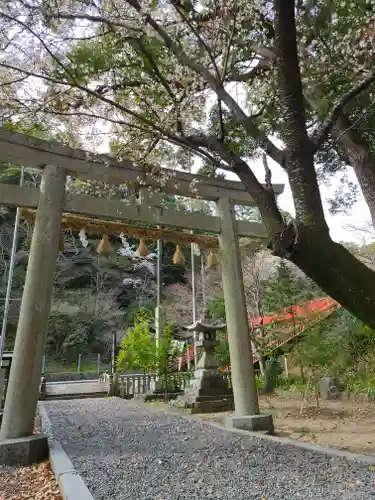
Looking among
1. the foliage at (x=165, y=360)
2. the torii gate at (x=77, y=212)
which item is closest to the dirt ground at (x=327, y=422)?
the torii gate at (x=77, y=212)

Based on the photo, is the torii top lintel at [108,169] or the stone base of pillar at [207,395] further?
the stone base of pillar at [207,395]

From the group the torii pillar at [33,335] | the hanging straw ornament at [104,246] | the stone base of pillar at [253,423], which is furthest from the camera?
the hanging straw ornament at [104,246]

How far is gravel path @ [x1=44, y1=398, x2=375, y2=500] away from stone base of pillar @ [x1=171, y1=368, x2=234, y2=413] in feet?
10.4

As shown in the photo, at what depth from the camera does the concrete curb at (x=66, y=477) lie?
250cm

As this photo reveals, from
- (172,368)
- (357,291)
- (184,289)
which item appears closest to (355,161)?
(357,291)

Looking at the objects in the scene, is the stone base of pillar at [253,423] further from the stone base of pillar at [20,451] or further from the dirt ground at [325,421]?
the stone base of pillar at [20,451]

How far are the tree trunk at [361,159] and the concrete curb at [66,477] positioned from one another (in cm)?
472

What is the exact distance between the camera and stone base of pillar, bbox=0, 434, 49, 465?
3785mm

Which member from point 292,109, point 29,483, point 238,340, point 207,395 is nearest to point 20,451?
point 29,483

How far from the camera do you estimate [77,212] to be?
5.00 meters

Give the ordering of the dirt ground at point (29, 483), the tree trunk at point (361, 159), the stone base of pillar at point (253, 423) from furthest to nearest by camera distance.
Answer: the tree trunk at point (361, 159) → the stone base of pillar at point (253, 423) → the dirt ground at point (29, 483)

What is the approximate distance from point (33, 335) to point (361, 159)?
497cm

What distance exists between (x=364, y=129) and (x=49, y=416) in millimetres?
7785

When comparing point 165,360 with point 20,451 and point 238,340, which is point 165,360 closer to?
point 238,340
